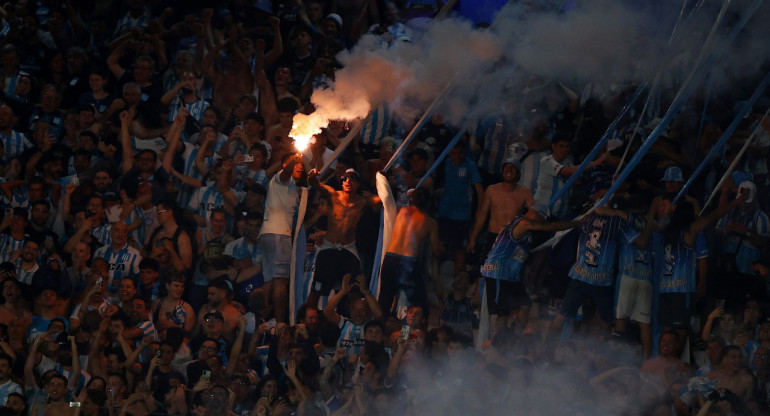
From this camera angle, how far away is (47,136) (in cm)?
823

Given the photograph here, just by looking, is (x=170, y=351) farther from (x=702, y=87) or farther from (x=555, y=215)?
(x=702, y=87)

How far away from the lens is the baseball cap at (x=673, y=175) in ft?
23.4

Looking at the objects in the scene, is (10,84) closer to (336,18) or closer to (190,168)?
(190,168)

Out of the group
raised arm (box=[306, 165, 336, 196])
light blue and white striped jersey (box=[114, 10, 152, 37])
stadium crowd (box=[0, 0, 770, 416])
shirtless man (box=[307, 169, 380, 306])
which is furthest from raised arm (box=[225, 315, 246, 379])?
light blue and white striped jersey (box=[114, 10, 152, 37])

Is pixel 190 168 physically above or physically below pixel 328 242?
above

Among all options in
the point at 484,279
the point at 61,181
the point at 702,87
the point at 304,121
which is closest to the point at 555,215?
the point at 484,279

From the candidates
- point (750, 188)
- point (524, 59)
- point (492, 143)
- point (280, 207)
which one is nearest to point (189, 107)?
point (280, 207)

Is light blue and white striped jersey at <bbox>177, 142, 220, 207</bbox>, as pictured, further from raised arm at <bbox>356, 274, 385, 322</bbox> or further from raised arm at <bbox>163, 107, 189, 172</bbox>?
raised arm at <bbox>356, 274, 385, 322</bbox>

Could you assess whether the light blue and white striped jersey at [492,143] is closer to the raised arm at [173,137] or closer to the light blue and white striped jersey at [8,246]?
the raised arm at [173,137]

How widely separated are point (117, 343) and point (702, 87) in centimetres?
463

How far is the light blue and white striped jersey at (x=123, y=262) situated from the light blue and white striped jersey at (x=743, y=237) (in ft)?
14.1

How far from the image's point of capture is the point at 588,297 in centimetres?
717

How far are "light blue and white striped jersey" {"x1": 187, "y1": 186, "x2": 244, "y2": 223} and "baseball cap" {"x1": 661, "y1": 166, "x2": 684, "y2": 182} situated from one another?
3.12 m

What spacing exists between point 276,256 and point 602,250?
2.38 meters
